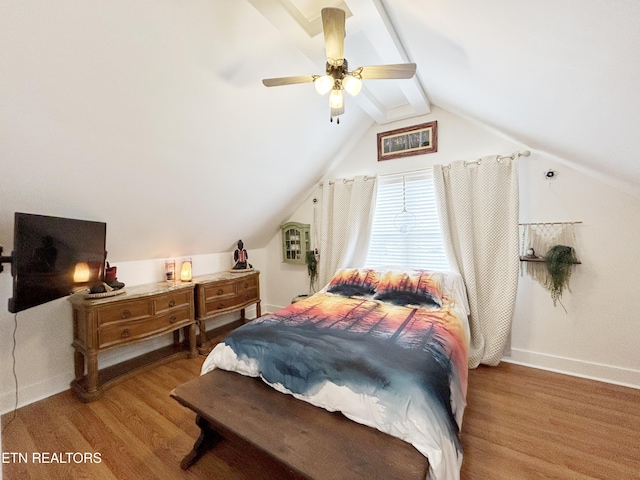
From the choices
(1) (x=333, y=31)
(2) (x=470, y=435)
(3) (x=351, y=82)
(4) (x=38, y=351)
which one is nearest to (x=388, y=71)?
(3) (x=351, y=82)

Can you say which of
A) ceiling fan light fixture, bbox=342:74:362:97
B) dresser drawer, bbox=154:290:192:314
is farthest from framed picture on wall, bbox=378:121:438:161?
dresser drawer, bbox=154:290:192:314

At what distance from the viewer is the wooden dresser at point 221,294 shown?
2.91 m

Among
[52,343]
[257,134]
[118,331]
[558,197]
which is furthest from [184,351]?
[558,197]

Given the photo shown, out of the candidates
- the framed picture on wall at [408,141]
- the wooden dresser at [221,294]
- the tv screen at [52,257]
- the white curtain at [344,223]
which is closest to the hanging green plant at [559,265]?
the framed picture on wall at [408,141]

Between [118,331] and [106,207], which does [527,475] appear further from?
[106,207]

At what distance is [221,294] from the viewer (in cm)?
312

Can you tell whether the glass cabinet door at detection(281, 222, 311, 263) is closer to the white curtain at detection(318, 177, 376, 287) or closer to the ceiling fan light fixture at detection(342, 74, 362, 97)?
the white curtain at detection(318, 177, 376, 287)

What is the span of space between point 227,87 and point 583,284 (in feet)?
11.2

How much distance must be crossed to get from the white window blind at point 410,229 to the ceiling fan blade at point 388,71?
162 cm

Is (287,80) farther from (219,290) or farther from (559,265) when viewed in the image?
(559,265)

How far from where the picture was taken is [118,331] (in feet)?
7.34

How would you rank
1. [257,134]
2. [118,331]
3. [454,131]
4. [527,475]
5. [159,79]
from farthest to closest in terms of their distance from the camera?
1. [454,131]
2. [257,134]
3. [118,331]
4. [159,79]
5. [527,475]

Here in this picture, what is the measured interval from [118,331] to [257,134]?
83.6 inches

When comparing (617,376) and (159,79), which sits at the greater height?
(159,79)
